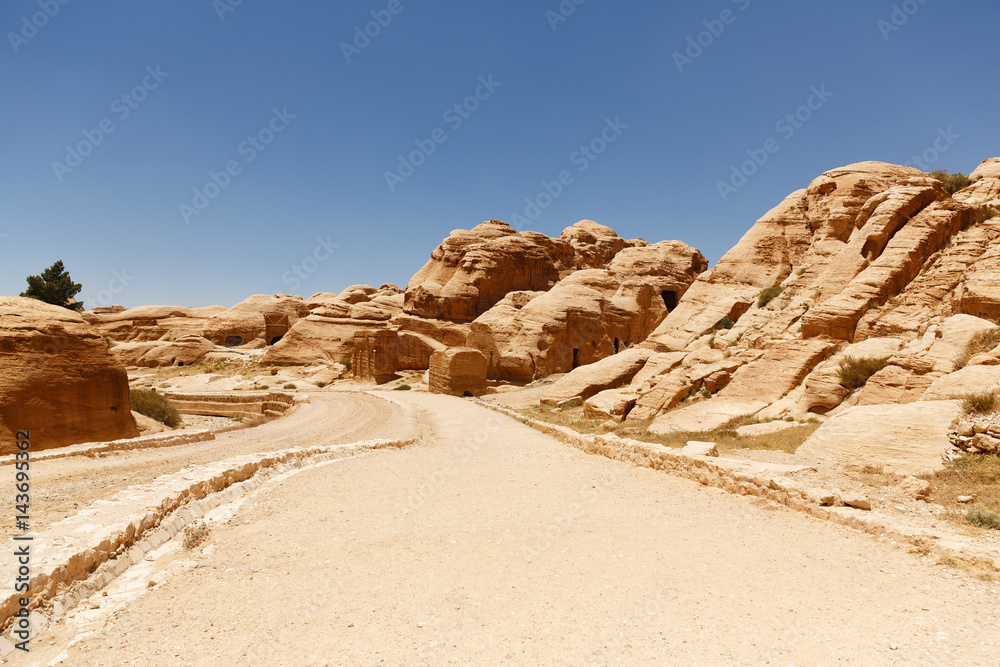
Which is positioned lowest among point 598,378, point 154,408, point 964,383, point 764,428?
point 154,408

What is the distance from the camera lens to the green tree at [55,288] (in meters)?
42.6

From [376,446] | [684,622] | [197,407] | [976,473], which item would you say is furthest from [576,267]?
[684,622]

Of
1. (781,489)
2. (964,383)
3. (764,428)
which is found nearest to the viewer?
(781,489)

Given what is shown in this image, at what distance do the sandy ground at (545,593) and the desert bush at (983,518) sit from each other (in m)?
1.34

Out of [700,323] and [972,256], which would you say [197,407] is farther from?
[972,256]

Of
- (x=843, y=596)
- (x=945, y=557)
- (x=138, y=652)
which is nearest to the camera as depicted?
(x=138, y=652)

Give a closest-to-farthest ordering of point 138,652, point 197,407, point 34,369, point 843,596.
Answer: point 138,652 → point 843,596 → point 34,369 → point 197,407

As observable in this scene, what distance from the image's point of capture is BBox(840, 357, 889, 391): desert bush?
39.1 ft

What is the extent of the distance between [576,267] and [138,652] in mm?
59514

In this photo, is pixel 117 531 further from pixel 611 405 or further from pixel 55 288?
pixel 55 288

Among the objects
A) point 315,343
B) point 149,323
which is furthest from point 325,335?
point 149,323

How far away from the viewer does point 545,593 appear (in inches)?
167

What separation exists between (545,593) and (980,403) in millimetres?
7884

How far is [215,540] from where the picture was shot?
5.59m
